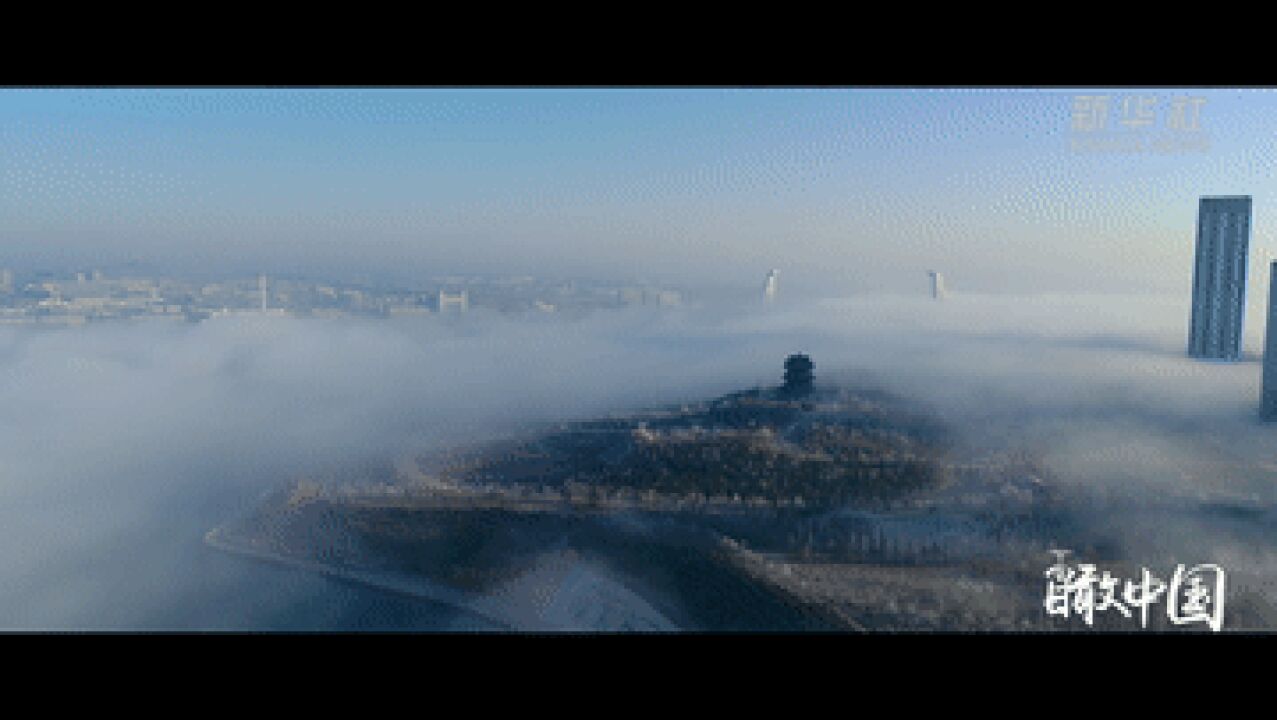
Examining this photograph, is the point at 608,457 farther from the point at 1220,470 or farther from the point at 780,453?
the point at 1220,470

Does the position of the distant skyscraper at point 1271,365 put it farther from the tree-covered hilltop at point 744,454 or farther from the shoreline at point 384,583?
the shoreline at point 384,583

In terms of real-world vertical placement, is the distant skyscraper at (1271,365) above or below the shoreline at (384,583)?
above
